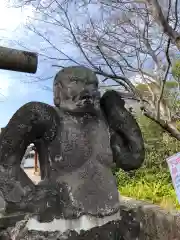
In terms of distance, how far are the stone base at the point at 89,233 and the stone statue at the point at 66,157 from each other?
0.09 ft

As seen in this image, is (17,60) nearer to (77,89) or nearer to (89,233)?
(77,89)

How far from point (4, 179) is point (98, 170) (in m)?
0.44

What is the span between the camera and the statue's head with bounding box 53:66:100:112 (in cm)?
174

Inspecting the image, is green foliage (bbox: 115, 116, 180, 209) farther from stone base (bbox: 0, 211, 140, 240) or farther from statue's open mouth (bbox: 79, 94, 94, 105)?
statue's open mouth (bbox: 79, 94, 94, 105)

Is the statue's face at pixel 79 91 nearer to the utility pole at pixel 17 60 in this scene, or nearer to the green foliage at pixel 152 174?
the utility pole at pixel 17 60

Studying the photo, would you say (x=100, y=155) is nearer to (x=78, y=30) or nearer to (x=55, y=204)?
(x=55, y=204)

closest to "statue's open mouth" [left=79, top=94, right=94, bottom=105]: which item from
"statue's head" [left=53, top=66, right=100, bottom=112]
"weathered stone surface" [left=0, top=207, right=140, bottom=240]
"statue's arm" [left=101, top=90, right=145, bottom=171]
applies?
"statue's head" [left=53, top=66, right=100, bottom=112]

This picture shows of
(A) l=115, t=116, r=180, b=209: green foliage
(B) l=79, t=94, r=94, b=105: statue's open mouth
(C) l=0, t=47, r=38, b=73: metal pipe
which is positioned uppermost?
(C) l=0, t=47, r=38, b=73: metal pipe

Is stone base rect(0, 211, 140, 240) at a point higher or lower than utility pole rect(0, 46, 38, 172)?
lower

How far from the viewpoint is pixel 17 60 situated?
5.30 feet

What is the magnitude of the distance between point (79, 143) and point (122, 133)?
30 centimetres

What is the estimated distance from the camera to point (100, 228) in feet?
5.38

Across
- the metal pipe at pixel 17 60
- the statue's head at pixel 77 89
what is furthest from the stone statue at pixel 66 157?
the metal pipe at pixel 17 60

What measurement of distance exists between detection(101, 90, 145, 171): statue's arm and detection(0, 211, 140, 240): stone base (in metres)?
0.28
